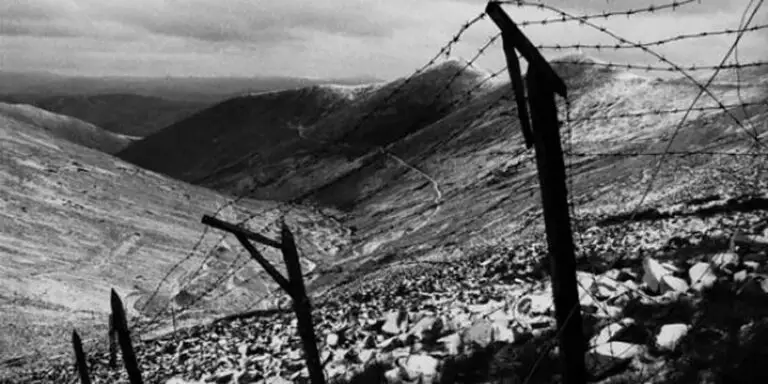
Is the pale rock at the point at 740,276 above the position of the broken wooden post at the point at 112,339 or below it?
below

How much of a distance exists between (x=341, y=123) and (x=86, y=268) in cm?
11937

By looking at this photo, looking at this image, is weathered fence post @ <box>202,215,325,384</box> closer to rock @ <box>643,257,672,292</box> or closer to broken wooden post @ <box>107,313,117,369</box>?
broken wooden post @ <box>107,313,117,369</box>

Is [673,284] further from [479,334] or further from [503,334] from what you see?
[479,334]

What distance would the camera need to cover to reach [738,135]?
2124 inches

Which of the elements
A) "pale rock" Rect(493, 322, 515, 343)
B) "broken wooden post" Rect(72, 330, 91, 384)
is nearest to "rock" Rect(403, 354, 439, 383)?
"pale rock" Rect(493, 322, 515, 343)

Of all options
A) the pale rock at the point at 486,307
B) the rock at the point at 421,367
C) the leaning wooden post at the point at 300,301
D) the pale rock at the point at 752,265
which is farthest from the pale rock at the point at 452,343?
the pale rock at the point at 752,265

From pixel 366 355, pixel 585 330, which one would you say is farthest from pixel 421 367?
pixel 585 330

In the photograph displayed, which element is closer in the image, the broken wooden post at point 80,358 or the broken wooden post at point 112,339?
the broken wooden post at point 112,339

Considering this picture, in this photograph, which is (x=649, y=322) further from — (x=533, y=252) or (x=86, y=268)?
(x=86, y=268)

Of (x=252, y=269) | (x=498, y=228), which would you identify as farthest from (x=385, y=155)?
(x=498, y=228)

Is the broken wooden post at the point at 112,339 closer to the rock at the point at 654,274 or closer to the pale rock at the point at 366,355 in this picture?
the pale rock at the point at 366,355

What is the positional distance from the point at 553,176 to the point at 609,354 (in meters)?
3.96

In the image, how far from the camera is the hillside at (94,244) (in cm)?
4806

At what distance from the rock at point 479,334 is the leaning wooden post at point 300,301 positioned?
3.66 m
